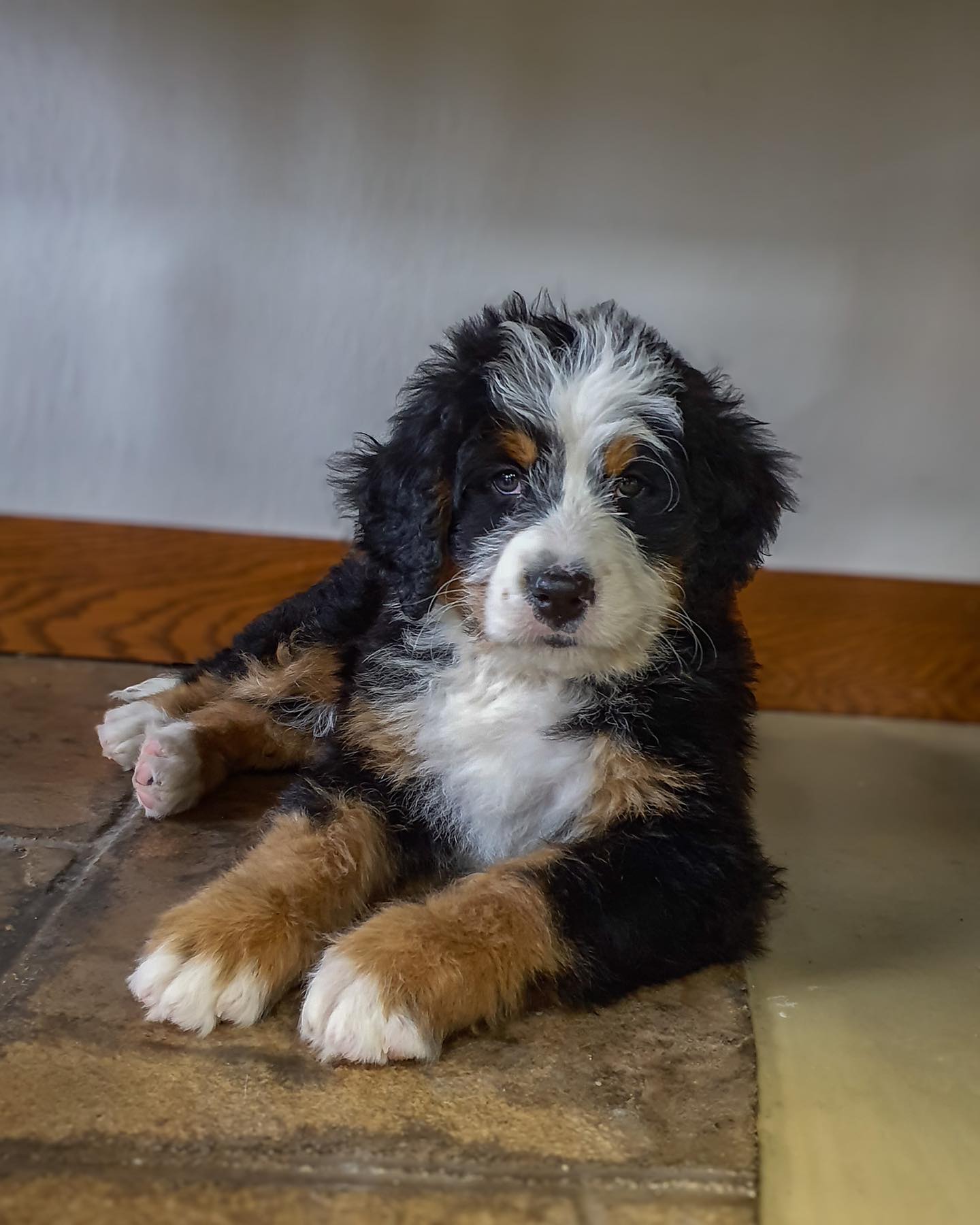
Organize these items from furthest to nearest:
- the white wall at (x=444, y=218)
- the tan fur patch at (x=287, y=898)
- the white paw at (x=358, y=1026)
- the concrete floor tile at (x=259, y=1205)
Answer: the white wall at (x=444, y=218) < the tan fur patch at (x=287, y=898) < the white paw at (x=358, y=1026) < the concrete floor tile at (x=259, y=1205)

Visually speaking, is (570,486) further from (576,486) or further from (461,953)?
(461,953)

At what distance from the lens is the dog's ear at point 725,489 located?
66.7 inches

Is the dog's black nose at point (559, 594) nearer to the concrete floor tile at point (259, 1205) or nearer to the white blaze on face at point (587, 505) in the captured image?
the white blaze on face at point (587, 505)

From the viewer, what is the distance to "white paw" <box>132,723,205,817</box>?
6.43 ft

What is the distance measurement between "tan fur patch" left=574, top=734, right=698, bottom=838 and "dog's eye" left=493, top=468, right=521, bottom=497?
411 mm

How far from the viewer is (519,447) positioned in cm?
165

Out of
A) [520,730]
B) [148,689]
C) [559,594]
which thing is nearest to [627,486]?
[559,594]

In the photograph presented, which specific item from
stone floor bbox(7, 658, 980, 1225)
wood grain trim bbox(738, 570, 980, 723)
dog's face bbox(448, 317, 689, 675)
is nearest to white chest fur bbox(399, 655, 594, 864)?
dog's face bbox(448, 317, 689, 675)

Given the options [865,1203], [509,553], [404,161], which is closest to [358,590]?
[509,553]

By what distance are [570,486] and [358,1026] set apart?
0.82m

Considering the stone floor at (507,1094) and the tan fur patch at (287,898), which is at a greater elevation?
the tan fur patch at (287,898)

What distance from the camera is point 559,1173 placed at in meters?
1.18

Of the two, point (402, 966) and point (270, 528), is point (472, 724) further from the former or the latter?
point (270, 528)

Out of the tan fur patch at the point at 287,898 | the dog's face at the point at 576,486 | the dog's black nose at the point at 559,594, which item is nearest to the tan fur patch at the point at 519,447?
the dog's face at the point at 576,486
